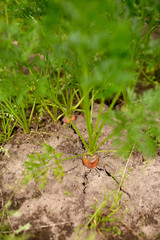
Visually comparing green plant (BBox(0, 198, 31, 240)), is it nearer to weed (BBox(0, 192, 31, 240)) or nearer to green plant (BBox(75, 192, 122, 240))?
weed (BBox(0, 192, 31, 240))

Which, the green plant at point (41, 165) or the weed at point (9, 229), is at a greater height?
the green plant at point (41, 165)

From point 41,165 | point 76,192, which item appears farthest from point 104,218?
point 41,165

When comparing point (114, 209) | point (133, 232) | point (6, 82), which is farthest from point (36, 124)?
point (133, 232)

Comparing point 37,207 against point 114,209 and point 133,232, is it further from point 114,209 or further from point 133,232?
point 133,232

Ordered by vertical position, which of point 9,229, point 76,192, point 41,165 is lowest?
point 9,229

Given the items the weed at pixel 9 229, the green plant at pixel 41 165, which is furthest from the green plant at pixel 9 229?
the green plant at pixel 41 165

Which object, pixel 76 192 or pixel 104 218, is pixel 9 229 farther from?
pixel 104 218

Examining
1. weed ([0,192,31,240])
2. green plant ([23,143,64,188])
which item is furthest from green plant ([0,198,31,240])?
green plant ([23,143,64,188])

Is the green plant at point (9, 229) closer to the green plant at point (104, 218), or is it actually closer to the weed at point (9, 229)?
the weed at point (9, 229)
